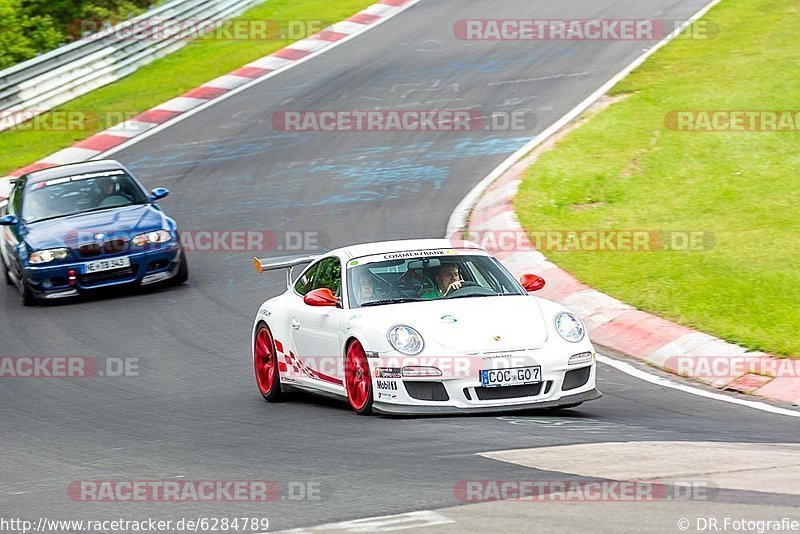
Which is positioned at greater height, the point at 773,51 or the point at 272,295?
the point at 773,51

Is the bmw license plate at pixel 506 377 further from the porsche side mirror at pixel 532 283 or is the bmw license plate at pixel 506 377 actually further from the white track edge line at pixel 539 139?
the white track edge line at pixel 539 139

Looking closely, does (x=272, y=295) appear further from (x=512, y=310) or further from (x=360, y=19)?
(x=360, y=19)

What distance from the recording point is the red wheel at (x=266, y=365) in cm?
1096

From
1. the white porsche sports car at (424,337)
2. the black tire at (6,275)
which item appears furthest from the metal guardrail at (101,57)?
the white porsche sports car at (424,337)

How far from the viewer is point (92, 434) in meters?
9.76

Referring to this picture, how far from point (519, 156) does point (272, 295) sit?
605cm

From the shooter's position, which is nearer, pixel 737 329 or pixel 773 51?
pixel 737 329

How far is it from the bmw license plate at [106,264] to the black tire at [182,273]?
1.92 feet

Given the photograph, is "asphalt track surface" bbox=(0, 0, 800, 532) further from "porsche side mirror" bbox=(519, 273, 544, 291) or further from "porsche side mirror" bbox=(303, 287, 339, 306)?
"porsche side mirror" bbox=(519, 273, 544, 291)

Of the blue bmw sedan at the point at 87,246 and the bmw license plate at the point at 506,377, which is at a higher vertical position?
the bmw license plate at the point at 506,377

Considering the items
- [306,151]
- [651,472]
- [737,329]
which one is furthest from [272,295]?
[651,472]

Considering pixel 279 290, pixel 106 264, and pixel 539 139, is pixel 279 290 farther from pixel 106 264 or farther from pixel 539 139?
pixel 539 139

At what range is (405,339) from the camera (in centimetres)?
927

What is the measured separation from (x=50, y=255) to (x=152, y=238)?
118 cm
